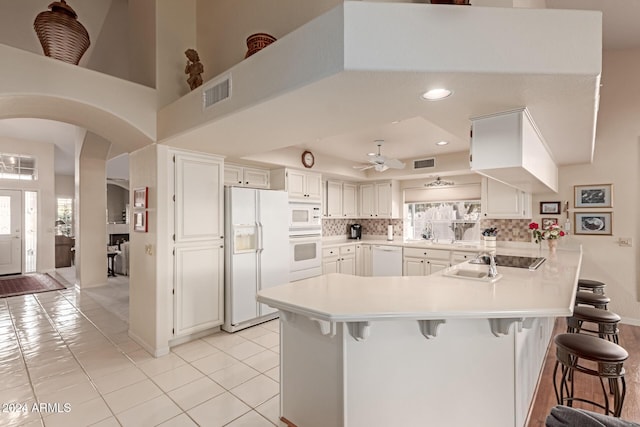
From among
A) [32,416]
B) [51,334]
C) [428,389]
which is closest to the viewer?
[428,389]

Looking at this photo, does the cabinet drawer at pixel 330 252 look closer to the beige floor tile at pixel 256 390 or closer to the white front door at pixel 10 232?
the beige floor tile at pixel 256 390

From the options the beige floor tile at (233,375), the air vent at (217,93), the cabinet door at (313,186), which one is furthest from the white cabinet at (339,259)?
the air vent at (217,93)

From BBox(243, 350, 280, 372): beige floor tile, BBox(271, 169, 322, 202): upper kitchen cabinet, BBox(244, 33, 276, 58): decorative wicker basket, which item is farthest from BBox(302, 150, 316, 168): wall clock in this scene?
BBox(243, 350, 280, 372): beige floor tile

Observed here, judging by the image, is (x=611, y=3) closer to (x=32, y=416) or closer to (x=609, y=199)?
(x=609, y=199)

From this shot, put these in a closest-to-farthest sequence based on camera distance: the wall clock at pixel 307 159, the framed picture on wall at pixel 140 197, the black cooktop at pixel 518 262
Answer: the black cooktop at pixel 518 262
the framed picture on wall at pixel 140 197
the wall clock at pixel 307 159

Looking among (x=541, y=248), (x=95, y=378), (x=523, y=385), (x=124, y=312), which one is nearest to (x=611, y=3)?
(x=541, y=248)

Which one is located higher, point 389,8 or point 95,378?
point 389,8

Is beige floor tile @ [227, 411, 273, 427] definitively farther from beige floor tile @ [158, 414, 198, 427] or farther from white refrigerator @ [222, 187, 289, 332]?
white refrigerator @ [222, 187, 289, 332]

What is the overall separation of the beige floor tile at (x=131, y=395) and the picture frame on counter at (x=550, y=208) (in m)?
5.44

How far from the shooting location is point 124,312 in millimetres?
4547

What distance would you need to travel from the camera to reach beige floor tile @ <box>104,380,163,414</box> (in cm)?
232

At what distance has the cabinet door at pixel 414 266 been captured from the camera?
546 centimetres

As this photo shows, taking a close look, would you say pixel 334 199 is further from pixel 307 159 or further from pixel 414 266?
pixel 414 266

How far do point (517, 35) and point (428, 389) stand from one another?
6.43 feet
